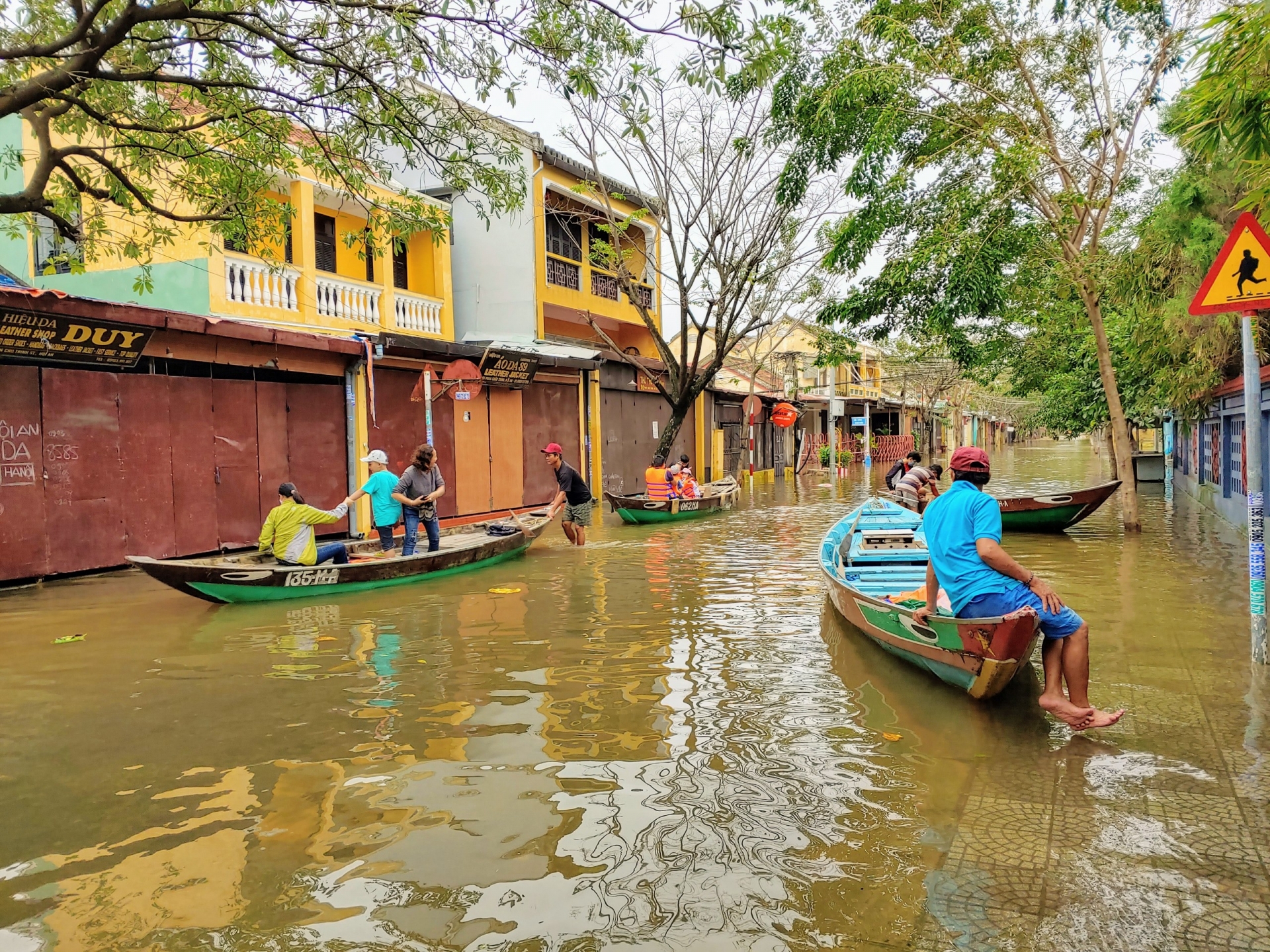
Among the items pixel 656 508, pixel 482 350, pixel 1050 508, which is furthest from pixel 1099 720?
pixel 482 350

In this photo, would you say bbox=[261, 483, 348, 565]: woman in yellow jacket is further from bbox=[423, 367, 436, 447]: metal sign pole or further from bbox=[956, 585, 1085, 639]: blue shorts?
bbox=[956, 585, 1085, 639]: blue shorts

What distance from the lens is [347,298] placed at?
15344 mm

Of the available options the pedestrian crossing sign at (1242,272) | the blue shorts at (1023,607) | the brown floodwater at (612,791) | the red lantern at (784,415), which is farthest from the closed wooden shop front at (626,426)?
the blue shorts at (1023,607)

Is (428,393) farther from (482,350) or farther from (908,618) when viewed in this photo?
(908,618)

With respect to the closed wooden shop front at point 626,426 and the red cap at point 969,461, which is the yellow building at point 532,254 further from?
the red cap at point 969,461

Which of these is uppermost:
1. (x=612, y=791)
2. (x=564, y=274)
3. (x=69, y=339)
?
(x=564, y=274)

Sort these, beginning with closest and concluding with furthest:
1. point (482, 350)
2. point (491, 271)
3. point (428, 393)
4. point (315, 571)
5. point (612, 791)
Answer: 1. point (612, 791)
2. point (315, 571)
3. point (428, 393)
4. point (482, 350)
5. point (491, 271)

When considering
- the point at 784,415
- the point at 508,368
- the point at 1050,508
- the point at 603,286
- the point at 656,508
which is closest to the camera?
the point at 1050,508

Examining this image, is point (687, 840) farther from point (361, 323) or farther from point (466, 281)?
point (466, 281)

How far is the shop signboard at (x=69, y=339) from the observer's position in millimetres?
9719

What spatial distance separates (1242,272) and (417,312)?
14.4 meters

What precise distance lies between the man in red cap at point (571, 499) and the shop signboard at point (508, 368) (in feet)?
11.8

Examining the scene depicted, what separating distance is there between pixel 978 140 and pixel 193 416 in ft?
39.9

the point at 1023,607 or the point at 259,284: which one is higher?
the point at 259,284
